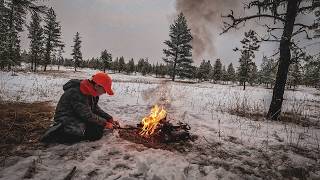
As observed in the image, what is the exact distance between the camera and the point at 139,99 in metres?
11.6

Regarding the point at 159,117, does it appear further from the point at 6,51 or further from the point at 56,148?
the point at 6,51

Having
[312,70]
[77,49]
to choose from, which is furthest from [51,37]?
[312,70]

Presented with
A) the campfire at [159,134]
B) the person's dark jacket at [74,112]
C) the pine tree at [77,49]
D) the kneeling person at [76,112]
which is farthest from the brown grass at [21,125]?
the pine tree at [77,49]

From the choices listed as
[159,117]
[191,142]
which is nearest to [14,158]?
[159,117]

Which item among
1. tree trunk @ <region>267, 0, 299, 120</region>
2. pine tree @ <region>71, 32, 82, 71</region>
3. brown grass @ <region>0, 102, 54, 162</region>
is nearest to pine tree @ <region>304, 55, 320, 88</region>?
tree trunk @ <region>267, 0, 299, 120</region>

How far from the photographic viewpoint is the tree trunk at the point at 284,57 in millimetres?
8781

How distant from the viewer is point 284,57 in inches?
353

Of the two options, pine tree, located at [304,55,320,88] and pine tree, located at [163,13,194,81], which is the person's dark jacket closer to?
pine tree, located at [304,55,320,88]

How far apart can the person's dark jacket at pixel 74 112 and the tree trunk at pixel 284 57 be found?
610cm

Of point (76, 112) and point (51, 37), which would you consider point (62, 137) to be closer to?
point (76, 112)

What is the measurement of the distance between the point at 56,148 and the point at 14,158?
77cm

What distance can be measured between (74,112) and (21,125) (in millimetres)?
2027

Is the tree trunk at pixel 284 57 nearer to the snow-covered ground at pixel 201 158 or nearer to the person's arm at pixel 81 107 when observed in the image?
the snow-covered ground at pixel 201 158

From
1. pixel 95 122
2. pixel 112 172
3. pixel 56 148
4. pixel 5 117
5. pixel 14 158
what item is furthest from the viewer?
pixel 5 117
